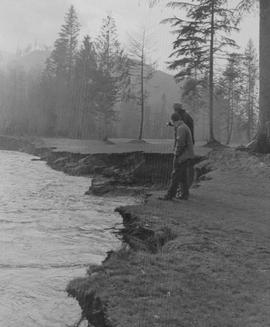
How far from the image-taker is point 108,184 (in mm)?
17594

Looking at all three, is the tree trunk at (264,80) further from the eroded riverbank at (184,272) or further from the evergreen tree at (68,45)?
the evergreen tree at (68,45)

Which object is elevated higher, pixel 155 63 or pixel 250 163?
pixel 155 63

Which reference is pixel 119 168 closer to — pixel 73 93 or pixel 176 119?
pixel 176 119

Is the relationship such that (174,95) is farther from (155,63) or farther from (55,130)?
(155,63)

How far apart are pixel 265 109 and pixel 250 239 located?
10.8 metres

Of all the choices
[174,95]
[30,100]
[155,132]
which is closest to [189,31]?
[30,100]

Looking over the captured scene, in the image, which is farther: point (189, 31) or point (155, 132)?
point (155, 132)

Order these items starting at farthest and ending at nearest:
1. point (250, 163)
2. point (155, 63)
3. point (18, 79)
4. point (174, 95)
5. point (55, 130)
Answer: point (174, 95) → point (18, 79) → point (55, 130) → point (155, 63) → point (250, 163)

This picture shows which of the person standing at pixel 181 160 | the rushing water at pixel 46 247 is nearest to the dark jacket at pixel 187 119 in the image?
the person standing at pixel 181 160

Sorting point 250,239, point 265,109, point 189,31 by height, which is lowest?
point 250,239

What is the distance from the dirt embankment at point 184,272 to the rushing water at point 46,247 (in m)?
0.44

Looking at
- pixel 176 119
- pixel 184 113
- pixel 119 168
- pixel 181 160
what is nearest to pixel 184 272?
pixel 181 160

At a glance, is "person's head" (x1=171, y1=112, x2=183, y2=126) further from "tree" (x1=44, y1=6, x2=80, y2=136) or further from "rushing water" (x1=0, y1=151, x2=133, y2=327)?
"tree" (x1=44, y1=6, x2=80, y2=136)

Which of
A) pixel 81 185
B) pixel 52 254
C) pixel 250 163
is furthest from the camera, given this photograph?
pixel 81 185
